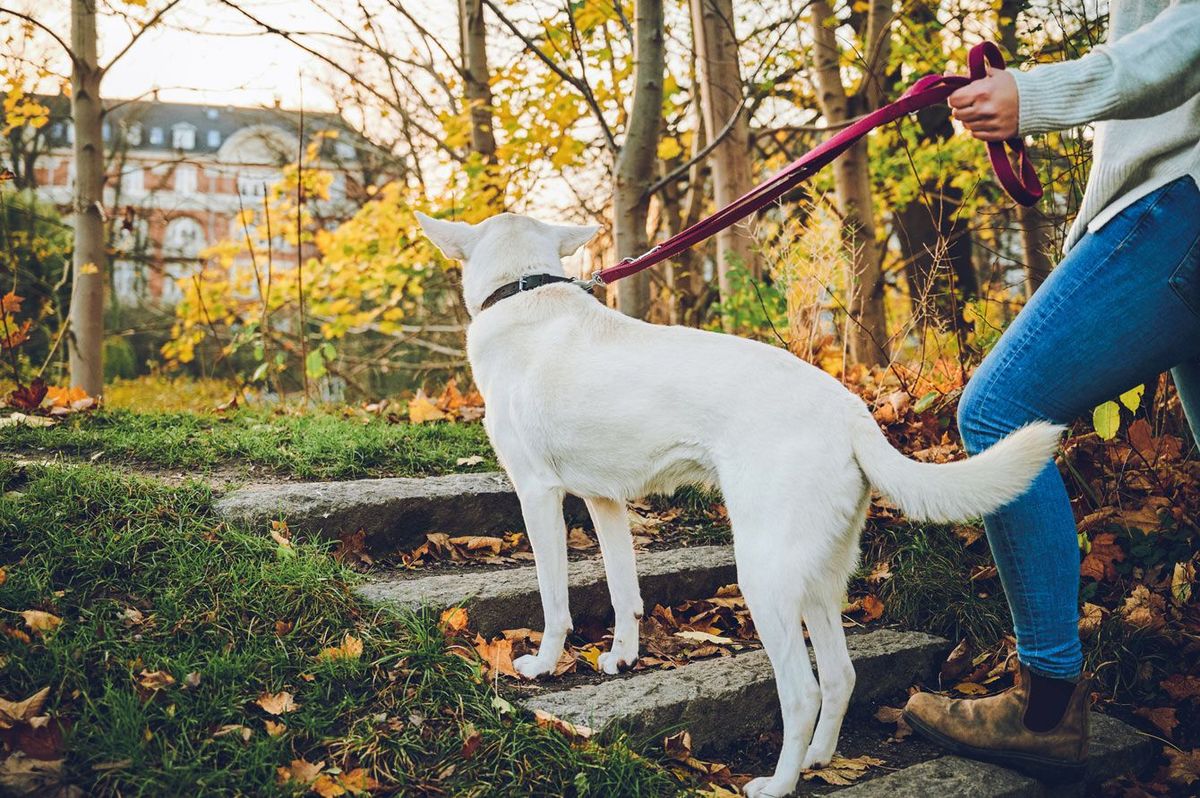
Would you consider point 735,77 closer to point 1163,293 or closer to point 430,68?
point 430,68

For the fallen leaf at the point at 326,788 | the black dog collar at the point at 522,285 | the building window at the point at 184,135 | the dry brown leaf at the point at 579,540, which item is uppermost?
the building window at the point at 184,135

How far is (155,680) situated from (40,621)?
0.46 m

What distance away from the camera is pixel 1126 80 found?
1.79 meters

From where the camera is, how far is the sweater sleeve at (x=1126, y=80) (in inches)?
70.8

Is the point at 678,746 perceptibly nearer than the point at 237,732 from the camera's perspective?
No

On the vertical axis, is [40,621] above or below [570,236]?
below

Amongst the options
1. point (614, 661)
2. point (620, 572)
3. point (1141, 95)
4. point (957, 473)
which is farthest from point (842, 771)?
point (1141, 95)

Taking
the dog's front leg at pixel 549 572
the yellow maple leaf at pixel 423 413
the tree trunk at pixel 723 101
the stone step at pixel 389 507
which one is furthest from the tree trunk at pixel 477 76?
the dog's front leg at pixel 549 572

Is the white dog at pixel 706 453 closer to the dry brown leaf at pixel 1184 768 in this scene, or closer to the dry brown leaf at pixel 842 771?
the dry brown leaf at pixel 842 771

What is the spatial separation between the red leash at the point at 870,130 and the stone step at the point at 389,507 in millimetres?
1205

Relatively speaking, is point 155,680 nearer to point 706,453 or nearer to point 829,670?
point 706,453

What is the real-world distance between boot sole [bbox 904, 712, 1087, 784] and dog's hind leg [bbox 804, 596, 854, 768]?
38 cm

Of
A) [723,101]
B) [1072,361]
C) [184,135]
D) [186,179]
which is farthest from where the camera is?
[184,135]

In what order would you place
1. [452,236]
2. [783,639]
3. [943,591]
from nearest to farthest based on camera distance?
[783,639] < [452,236] < [943,591]
